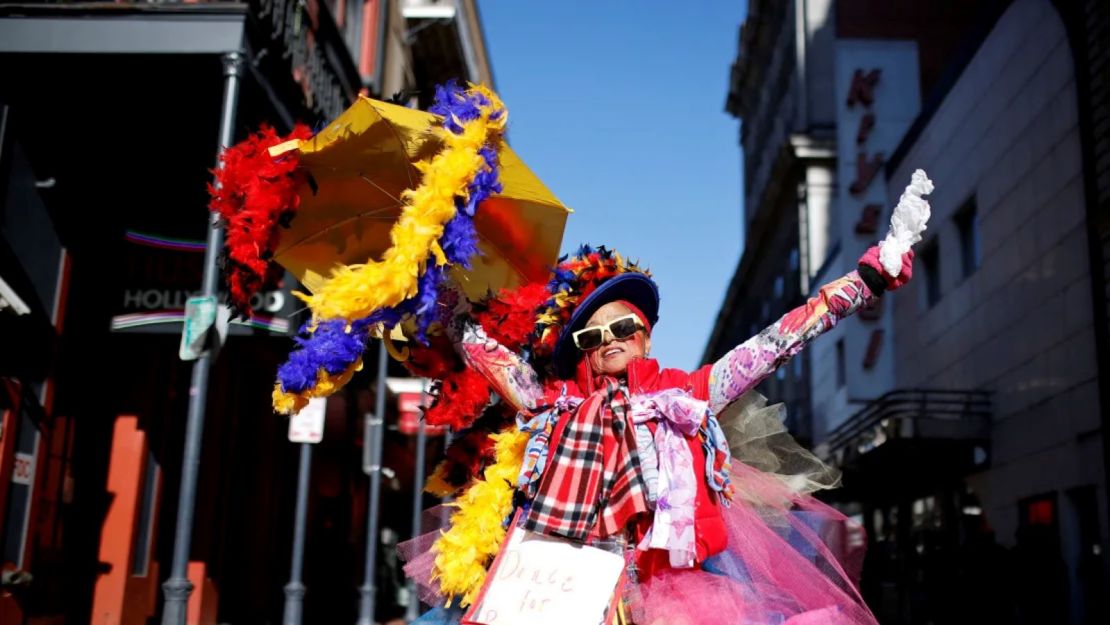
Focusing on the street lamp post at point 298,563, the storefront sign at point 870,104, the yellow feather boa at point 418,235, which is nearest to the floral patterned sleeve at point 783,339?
the yellow feather boa at point 418,235

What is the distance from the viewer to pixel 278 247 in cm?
436

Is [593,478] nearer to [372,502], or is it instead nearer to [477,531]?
[477,531]

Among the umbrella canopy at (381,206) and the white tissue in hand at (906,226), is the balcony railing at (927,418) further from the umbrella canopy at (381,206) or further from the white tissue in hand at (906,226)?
the white tissue in hand at (906,226)

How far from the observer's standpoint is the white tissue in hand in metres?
3.88

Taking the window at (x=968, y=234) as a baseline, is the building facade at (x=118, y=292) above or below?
below

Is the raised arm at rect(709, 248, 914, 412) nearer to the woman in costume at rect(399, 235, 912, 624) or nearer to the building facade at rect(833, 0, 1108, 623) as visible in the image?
the woman in costume at rect(399, 235, 912, 624)

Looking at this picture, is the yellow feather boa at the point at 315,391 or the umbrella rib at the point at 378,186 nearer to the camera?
the yellow feather boa at the point at 315,391

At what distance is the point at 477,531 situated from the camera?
3.85m

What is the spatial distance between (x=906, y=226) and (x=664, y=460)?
1222 mm

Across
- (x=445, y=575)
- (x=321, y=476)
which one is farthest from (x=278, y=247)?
(x=321, y=476)

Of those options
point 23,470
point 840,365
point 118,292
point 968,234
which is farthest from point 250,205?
point 840,365

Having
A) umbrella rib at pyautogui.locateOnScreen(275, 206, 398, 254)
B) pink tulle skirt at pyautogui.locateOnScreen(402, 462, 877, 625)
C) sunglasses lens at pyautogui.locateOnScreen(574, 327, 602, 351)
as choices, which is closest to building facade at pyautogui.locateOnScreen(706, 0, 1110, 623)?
pink tulle skirt at pyautogui.locateOnScreen(402, 462, 877, 625)

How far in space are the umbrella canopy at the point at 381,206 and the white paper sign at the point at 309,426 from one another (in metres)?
5.99

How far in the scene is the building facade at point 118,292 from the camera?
26.9 feet
